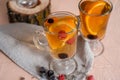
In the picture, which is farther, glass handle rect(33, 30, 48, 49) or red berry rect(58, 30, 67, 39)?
glass handle rect(33, 30, 48, 49)

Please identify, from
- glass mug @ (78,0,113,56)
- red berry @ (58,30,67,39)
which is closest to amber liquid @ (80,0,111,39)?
glass mug @ (78,0,113,56)

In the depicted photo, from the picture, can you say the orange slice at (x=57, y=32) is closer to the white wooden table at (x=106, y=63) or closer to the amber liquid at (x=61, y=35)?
the amber liquid at (x=61, y=35)

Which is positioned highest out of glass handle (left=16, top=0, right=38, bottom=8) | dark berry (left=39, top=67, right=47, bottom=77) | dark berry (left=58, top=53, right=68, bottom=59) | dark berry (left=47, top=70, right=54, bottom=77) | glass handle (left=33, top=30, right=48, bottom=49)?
glass handle (left=16, top=0, right=38, bottom=8)

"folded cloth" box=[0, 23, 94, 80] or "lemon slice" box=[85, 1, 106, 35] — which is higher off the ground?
"lemon slice" box=[85, 1, 106, 35]

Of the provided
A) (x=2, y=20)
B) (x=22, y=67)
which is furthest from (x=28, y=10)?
(x=22, y=67)

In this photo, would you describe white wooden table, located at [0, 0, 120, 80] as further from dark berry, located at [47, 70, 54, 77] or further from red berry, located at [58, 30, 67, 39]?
red berry, located at [58, 30, 67, 39]

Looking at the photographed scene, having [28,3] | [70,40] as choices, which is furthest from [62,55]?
[28,3]
